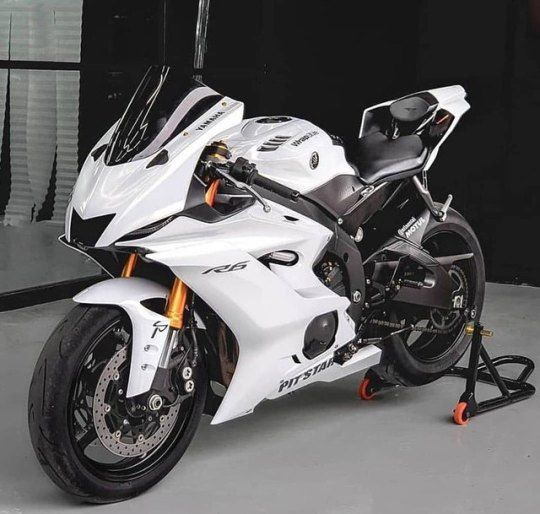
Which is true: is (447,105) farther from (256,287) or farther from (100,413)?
(100,413)

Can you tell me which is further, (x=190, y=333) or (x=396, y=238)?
(x=396, y=238)

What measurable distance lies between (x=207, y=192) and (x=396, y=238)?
34.8 inches

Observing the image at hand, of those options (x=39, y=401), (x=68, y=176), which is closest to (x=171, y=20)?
(x=68, y=176)

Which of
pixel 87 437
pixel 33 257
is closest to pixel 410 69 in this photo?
pixel 33 257

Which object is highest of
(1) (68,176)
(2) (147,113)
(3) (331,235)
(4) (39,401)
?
(2) (147,113)

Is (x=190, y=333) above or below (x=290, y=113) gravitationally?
above

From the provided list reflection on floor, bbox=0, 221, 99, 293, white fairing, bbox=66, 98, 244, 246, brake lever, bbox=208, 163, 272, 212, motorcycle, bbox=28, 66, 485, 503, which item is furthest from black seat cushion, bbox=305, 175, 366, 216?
reflection on floor, bbox=0, 221, 99, 293

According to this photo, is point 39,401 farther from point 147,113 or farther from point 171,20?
point 171,20

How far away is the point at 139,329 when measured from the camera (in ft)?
9.87

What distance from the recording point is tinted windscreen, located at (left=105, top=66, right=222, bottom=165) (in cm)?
303

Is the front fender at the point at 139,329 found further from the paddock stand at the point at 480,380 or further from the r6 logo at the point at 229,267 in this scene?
the paddock stand at the point at 480,380

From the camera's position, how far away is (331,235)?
3.45 meters

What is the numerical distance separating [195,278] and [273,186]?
31 cm

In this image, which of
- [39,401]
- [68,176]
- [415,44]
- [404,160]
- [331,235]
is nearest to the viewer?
[39,401]
